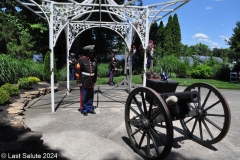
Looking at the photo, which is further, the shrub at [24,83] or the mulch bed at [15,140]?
the shrub at [24,83]

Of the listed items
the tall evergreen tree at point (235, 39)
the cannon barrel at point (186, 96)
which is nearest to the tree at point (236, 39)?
the tall evergreen tree at point (235, 39)

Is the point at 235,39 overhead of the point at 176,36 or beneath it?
beneath

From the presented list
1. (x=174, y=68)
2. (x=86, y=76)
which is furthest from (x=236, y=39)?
(x=86, y=76)

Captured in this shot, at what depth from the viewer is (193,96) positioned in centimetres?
313

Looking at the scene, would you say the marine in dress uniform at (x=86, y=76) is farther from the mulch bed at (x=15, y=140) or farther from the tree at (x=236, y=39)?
the tree at (x=236, y=39)

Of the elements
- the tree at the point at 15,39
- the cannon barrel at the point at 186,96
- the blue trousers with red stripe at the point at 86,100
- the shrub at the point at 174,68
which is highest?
the tree at the point at 15,39

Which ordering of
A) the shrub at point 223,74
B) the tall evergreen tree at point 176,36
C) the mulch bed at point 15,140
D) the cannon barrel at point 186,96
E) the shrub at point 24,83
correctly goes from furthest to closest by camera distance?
the tall evergreen tree at point 176,36, the shrub at point 223,74, the shrub at point 24,83, the cannon barrel at point 186,96, the mulch bed at point 15,140

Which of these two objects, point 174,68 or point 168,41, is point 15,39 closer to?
point 174,68

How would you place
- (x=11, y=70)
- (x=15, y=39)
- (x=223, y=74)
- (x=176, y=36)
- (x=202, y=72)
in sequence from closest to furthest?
(x=11, y=70) → (x=223, y=74) → (x=202, y=72) → (x=15, y=39) → (x=176, y=36)

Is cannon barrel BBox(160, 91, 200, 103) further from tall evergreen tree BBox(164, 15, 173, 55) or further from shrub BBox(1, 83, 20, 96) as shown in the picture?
tall evergreen tree BBox(164, 15, 173, 55)

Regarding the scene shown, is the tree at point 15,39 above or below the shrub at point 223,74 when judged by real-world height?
above

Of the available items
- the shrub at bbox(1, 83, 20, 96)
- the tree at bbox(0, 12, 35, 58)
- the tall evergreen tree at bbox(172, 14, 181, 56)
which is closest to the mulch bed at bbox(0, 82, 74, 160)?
the shrub at bbox(1, 83, 20, 96)

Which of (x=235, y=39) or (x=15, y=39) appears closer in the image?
(x=235, y=39)

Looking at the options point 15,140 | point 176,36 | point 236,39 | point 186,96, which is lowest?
point 15,140
